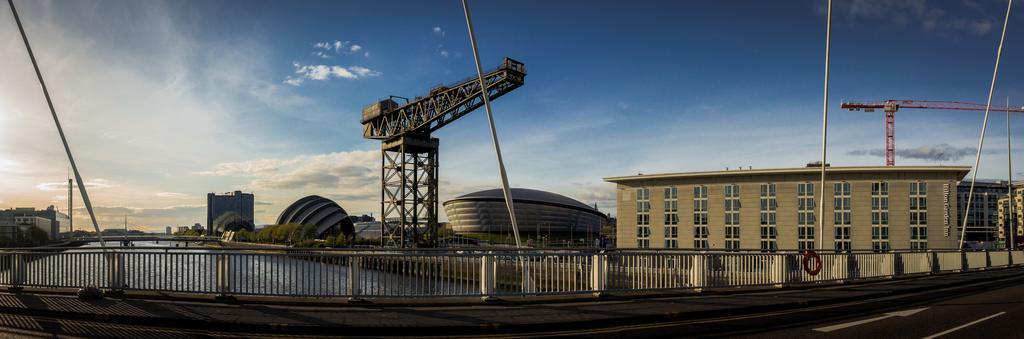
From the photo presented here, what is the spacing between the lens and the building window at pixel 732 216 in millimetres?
82062

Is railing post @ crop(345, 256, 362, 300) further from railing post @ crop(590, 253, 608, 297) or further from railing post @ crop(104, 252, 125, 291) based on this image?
railing post @ crop(590, 253, 608, 297)

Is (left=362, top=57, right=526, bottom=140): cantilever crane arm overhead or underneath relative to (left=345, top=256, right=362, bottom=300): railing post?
overhead

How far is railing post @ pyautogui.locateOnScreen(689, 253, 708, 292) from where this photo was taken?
49.0ft

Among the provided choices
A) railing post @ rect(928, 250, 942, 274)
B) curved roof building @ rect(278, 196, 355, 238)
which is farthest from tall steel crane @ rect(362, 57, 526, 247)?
curved roof building @ rect(278, 196, 355, 238)

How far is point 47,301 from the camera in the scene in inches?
457

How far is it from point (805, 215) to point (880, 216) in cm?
887

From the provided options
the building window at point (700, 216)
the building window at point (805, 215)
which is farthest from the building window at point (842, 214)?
the building window at point (700, 216)

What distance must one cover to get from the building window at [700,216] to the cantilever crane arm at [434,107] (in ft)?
139

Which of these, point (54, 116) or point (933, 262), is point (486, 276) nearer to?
point (54, 116)

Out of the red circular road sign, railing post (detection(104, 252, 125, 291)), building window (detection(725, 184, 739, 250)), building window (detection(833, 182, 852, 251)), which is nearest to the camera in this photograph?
railing post (detection(104, 252, 125, 291))

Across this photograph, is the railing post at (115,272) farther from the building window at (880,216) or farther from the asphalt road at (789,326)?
the building window at (880,216)

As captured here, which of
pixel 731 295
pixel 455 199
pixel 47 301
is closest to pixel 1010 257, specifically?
pixel 731 295

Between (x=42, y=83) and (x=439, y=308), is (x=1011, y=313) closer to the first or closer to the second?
(x=439, y=308)

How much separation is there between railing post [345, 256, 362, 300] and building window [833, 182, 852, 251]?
80.5 meters
